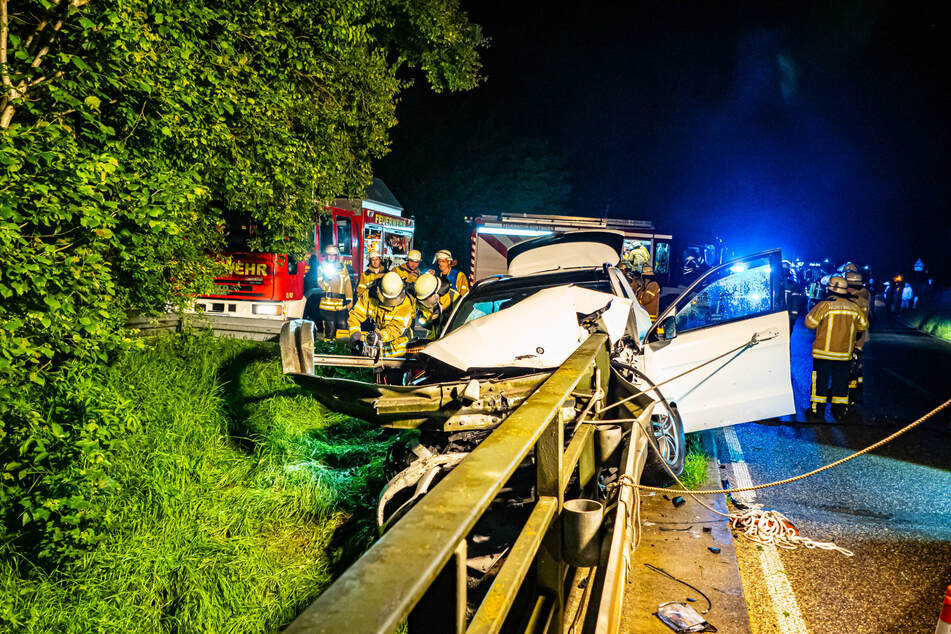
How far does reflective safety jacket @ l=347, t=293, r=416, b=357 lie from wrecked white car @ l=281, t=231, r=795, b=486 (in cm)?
152

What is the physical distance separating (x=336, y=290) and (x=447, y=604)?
9.16 metres

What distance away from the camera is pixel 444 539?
0.87m

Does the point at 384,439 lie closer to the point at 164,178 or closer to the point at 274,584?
the point at 274,584

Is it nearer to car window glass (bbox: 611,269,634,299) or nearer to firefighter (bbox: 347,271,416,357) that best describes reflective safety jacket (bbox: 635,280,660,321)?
car window glass (bbox: 611,269,634,299)

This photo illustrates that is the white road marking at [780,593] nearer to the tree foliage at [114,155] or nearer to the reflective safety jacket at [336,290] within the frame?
the tree foliage at [114,155]

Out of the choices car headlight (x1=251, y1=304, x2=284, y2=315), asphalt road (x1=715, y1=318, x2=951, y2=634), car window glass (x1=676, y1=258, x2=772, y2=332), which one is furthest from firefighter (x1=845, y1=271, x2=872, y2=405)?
car headlight (x1=251, y1=304, x2=284, y2=315)

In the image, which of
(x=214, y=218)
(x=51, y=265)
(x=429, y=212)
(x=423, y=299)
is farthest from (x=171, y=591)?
(x=429, y=212)

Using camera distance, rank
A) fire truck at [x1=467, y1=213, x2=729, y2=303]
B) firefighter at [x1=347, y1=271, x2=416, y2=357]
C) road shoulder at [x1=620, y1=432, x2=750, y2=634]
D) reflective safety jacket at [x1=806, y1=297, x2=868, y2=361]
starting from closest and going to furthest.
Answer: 1. road shoulder at [x1=620, y1=432, x2=750, y2=634]
2. firefighter at [x1=347, y1=271, x2=416, y2=357]
3. reflective safety jacket at [x1=806, y1=297, x2=868, y2=361]
4. fire truck at [x1=467, y1=213, x2=729, y2=303]

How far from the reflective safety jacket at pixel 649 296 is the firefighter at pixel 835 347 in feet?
9.89

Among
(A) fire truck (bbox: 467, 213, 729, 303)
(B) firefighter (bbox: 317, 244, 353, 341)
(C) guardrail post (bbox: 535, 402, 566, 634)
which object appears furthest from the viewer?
(A) fire truck (bbox: 467, 213, 729, 303)

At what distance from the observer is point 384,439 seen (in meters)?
5.60

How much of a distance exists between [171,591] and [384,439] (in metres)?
2.80

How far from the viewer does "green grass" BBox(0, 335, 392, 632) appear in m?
2.76

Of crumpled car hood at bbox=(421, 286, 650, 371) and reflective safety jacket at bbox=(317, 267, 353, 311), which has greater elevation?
reflective safety jacket at bbox=(317, 267, 353, 311)
